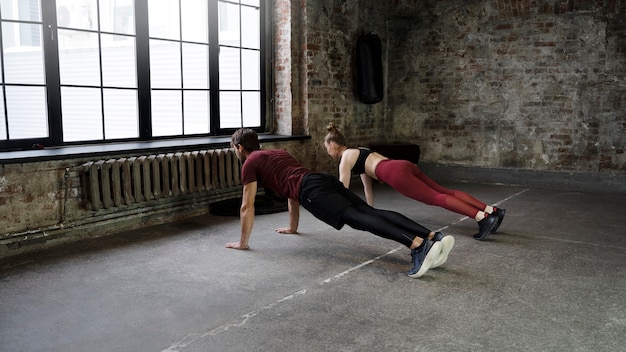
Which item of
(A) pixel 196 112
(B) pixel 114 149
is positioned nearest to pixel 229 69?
(A) pixel 196 112

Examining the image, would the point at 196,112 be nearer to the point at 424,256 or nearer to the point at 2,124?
the point at 2,124

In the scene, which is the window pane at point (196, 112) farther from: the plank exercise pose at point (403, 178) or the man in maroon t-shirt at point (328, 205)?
the plank exercise pose at point (403, 178)

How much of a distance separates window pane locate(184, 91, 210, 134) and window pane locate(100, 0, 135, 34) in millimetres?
963

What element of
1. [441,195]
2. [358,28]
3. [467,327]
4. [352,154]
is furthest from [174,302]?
[358,28]

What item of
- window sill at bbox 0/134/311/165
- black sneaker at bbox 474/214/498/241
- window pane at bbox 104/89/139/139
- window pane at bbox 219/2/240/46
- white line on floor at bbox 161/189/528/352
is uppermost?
window pane at bbox 219/2/240/46

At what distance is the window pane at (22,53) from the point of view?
4.52 meters

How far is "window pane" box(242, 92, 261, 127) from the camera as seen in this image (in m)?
6.84

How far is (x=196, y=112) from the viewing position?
620cm

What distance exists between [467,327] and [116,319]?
6.27ft

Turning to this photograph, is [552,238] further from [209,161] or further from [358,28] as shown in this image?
[358,28]

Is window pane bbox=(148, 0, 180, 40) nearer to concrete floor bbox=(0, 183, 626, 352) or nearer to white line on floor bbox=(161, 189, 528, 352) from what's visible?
concrete floor bbox=(0, 183, 626, 352)

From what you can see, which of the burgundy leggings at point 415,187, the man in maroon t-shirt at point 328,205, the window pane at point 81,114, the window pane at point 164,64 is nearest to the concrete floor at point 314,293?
the man in maroon t-shirt at point 328,205

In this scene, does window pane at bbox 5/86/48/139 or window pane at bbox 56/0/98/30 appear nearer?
window pane at bbox 5/86/48/139

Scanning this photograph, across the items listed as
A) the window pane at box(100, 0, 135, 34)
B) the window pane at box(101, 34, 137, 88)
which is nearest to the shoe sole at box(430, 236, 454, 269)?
the window pane at box(101, 34, 137, 88)
